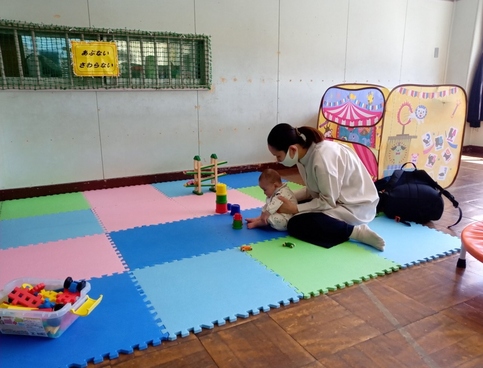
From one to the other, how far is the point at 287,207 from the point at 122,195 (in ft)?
6.98

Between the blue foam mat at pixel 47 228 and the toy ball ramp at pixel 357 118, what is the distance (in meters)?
2.76

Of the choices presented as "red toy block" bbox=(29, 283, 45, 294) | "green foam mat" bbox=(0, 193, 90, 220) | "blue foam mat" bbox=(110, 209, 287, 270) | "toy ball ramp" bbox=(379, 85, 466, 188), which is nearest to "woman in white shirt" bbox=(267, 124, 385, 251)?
"blue foam mat" bbox=(110, 209, 287, 270)

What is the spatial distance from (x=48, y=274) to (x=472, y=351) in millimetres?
2382

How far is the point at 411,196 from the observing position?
10.7ft

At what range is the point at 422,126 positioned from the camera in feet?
12.4

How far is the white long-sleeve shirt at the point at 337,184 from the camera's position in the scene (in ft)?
8.80

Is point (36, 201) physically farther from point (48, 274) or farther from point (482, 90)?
point (482, 90)

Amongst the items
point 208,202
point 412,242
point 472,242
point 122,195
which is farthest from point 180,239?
point 472,242

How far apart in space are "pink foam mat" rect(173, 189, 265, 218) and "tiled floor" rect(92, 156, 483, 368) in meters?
1.70

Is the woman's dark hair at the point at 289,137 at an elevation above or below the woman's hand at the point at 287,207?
above

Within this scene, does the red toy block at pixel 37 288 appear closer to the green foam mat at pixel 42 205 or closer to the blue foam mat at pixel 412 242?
the green foam mat at pixel 42 205

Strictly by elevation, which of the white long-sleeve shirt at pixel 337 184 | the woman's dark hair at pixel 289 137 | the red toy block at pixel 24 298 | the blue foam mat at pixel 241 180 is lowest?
the blue foam mat at pixel 241 180

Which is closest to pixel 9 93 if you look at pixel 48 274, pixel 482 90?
pixel 48 274

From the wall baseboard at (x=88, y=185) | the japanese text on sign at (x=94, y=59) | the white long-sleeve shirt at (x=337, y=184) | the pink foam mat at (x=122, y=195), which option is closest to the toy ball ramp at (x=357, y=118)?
the white long-sleeve shirt at (x=337, y=184)
